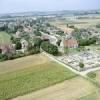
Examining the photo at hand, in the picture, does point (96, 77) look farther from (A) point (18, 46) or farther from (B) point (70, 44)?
(A) point (18, 46)

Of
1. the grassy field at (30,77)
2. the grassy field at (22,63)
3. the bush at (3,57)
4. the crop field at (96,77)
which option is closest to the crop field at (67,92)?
the grassy field at (30,77)

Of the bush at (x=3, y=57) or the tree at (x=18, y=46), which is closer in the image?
the bush at (x=3, y=57)

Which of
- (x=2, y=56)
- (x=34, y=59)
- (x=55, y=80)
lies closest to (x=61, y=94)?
(x=55, y=80)

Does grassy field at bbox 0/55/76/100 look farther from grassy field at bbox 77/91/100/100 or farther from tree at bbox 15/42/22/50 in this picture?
tree at bbox 15/42/22/50

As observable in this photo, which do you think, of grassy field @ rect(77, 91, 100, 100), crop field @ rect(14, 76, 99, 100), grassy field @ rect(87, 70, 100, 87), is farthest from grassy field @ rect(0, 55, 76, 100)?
grassy field @ rect(77, 91, 100, 100)

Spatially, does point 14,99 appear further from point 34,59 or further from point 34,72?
point 34,59

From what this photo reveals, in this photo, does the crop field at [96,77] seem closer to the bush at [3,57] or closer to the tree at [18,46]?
the bush at [3,57]
